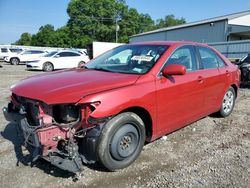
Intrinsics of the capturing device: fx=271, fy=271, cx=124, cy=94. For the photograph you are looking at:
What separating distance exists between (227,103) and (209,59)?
4.26ft

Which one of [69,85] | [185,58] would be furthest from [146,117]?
[185,58]

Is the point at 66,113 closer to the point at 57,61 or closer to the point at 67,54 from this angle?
the point at 57,61

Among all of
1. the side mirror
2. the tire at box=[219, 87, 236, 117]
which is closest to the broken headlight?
the side mirror

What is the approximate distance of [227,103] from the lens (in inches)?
233

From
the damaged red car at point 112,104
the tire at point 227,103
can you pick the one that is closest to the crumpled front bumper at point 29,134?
the damaged red car at point 112,104

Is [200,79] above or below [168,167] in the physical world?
above

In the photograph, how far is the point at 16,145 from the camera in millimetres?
4332

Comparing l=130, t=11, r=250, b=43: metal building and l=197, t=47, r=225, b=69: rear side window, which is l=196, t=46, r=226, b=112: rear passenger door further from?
l=130, t=11, r=250, b=43: metal building

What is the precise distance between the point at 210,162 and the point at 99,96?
1.91 meters

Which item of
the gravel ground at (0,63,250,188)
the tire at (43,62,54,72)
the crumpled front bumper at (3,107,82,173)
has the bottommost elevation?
the gravel ground at (0,63,250,188)

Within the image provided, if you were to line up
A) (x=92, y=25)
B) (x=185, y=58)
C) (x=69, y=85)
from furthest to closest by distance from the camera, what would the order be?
(x=92, y=25) < (x=185, y=58) < (x=69, y=85)

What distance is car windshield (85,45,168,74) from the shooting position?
4016 mm

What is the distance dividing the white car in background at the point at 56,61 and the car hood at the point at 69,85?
1529 cm

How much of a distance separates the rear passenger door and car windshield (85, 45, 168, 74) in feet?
3.27
